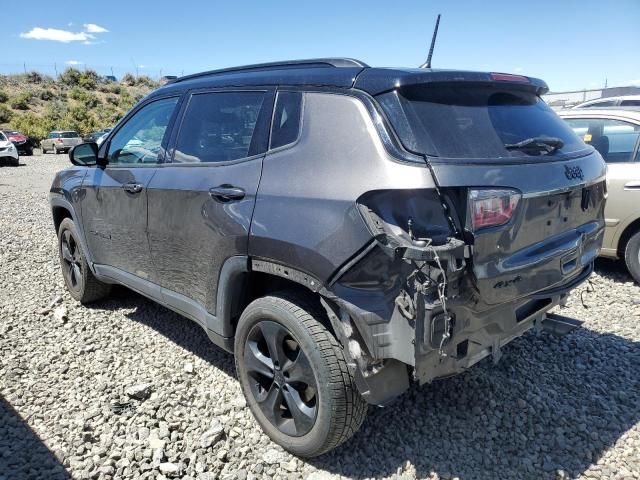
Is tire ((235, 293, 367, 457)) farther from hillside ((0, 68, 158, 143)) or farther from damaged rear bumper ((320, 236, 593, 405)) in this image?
hillside ((0, 68, 158, 143))

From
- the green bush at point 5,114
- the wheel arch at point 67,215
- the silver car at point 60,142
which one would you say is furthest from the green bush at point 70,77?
the wheel arch at point 67,215

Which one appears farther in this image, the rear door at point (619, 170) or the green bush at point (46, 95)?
the green bush at point (46, 95)

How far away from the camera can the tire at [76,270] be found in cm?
453

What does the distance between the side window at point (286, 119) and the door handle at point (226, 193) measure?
30 centimetres

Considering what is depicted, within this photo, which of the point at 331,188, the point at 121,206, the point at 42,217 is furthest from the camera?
the point at 42,217

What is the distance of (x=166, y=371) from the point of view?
3.52 m

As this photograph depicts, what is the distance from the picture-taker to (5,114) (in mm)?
39625

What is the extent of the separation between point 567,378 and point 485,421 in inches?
32.3

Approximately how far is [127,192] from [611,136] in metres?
4.89

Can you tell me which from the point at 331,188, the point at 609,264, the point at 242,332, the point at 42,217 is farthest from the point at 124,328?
the point at 42,217

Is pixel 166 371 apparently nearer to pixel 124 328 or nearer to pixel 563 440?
pixel 124 328

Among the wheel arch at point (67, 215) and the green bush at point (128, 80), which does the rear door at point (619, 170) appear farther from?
the green bush at point (128, 80)

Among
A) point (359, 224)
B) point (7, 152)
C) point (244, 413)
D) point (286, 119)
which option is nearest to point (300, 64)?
point (286, 119)

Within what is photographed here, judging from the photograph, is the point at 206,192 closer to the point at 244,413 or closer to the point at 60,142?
the point at 244,413
